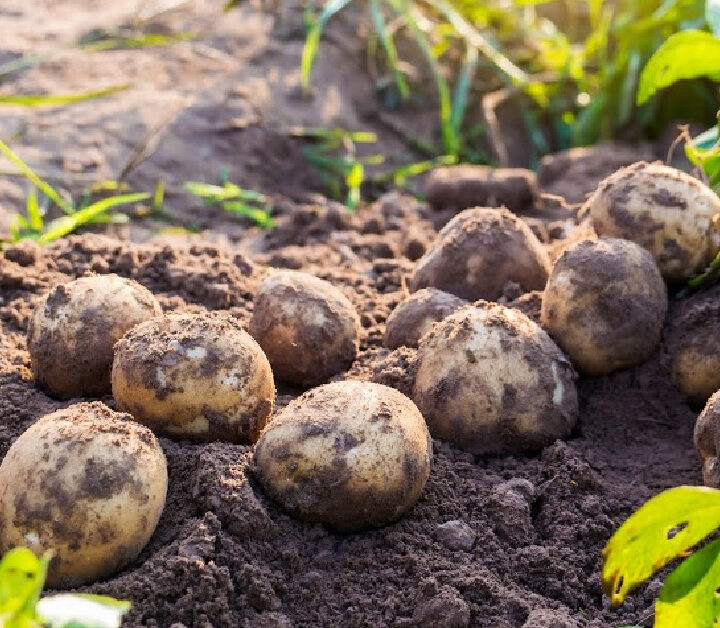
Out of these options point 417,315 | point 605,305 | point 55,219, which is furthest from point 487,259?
point 55,219

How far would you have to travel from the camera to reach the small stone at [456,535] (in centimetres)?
210

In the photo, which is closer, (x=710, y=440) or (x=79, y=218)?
(x=710, y=440)

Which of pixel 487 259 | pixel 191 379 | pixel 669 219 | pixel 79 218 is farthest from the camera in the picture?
pixel 79 218

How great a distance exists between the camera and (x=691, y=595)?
5.71 feet

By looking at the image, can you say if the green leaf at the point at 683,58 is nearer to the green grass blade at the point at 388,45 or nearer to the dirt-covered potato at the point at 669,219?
the dirt-covered potato at the point at 669,219

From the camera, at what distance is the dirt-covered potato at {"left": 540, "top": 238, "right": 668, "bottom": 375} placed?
2547 millimetres

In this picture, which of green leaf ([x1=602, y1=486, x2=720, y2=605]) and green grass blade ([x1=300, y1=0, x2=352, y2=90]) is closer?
green leaf ([x1=602, y1=486, x2=720, y2=605])

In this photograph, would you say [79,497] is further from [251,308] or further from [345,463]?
[251,308]

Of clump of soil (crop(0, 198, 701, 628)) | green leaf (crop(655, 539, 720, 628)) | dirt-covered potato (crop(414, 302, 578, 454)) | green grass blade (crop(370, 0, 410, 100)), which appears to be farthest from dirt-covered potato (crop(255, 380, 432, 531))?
green grass blade (crop(370, 0, 410, 100))

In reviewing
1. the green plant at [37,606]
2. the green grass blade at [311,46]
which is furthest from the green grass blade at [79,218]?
the green plant at [37,606]

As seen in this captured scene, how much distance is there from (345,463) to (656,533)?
2.05 ft

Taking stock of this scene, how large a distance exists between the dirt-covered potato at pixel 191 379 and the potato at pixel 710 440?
96 cm

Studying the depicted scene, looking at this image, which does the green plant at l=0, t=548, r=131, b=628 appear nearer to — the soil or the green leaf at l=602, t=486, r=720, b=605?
the soil

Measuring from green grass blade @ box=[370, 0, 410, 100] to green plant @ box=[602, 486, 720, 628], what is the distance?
134 inches
